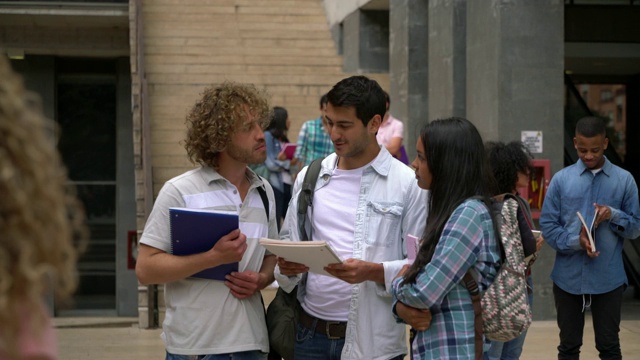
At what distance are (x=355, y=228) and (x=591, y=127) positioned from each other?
149 inches

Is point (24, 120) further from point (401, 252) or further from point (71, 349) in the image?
point (71, 349)

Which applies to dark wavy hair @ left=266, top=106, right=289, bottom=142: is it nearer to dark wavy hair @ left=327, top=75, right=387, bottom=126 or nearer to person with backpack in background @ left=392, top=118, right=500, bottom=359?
dark wavy hair @ left=327, top=75, right=387, bottom=126

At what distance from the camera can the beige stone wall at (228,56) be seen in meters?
16.6

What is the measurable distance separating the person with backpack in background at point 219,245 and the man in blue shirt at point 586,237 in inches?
152

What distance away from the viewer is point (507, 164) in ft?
21.9

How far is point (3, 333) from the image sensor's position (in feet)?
5.71

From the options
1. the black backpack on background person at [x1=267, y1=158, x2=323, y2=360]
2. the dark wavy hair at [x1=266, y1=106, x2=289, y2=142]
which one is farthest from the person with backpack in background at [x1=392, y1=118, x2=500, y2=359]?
the dark wavy hair at [x1=266, y1=106, x2=289, y2=142]

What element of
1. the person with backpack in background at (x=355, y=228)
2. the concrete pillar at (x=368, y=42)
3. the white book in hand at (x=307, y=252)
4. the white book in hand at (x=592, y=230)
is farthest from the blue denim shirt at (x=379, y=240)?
the concrete pillar at (x=368, y=42)

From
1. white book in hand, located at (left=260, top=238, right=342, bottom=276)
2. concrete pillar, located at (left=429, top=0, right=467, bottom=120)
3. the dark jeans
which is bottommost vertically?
the dark jeans

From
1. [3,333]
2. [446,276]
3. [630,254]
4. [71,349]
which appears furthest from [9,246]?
[630,254]

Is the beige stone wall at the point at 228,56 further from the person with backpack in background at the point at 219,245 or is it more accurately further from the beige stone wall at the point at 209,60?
the person with backpack in background at the point at 219,245

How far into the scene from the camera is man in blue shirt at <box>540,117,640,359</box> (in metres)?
→ 8.05

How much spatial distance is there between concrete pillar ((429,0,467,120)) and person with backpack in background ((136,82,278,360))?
9515mm

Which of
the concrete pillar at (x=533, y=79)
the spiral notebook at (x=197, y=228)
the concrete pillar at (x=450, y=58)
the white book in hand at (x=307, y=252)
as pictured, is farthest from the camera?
the concrete pillar at (x=450, y=58)
